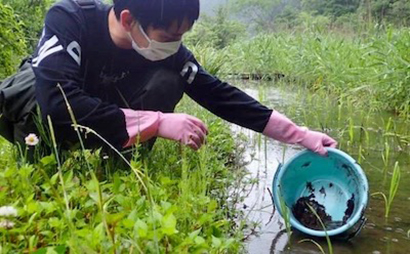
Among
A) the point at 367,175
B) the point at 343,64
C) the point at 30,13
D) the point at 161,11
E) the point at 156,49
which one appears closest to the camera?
the point at 161,11

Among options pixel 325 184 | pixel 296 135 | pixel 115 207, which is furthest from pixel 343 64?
pixel 115 207

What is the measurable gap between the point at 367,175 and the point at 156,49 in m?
1.17

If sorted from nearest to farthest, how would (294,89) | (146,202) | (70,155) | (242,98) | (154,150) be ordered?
(146,202) < (70,155) < (242,98) < (154,150) < (294,89)

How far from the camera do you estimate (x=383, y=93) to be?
4016 mm

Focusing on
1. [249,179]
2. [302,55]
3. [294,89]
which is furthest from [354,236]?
[302,55]

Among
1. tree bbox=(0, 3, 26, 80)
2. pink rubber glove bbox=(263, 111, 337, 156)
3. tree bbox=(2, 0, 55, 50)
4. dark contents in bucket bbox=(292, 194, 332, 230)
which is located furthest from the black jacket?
tree bbox=(2, 0, 55, 50)

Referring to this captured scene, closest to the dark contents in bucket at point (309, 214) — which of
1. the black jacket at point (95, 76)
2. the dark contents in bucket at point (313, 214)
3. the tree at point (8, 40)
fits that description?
the dark contents in bucket at point (313, 214)

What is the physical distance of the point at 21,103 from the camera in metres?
1.74

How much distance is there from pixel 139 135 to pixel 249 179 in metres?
0.77

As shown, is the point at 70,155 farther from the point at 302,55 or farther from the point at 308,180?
the point at 302,55

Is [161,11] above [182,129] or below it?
above

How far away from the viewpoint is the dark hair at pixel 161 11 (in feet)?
4.95

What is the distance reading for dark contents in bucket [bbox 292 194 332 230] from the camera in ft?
5.91

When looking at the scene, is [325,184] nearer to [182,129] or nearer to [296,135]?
[296,135]
